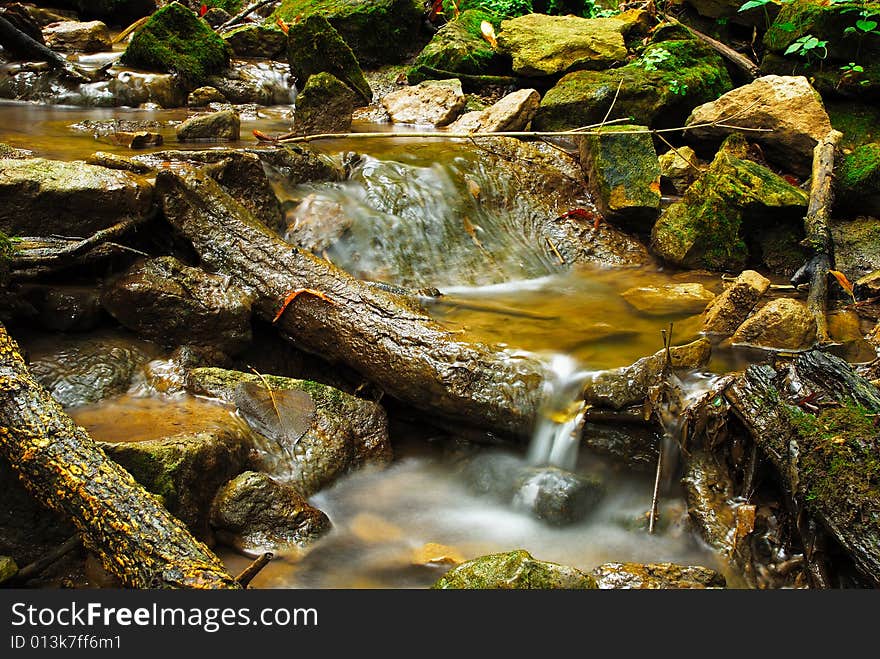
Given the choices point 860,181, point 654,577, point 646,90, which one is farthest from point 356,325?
point 646,90

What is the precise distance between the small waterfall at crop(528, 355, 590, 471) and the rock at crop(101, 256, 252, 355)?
1906 mm

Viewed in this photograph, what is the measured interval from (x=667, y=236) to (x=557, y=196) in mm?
1299

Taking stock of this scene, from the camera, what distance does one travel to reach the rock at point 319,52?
859cm

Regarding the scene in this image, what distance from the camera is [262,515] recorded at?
312 cm

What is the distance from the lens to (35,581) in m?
2.52

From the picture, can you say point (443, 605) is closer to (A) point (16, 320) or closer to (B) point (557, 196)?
(A) point (16, 320)

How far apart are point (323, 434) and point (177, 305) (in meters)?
1.21

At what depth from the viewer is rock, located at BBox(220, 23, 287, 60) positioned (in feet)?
36.1

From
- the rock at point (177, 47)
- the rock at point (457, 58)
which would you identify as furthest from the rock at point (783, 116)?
the rock at point (177, 47)

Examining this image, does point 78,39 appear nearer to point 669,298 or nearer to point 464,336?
point 464,336

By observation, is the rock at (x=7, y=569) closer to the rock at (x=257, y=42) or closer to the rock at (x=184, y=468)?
the rock at (x=184, y=468)

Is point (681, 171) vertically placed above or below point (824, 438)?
above

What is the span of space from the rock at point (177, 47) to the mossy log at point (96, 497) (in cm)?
775

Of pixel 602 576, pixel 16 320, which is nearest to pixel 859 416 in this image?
pixel 602 576
